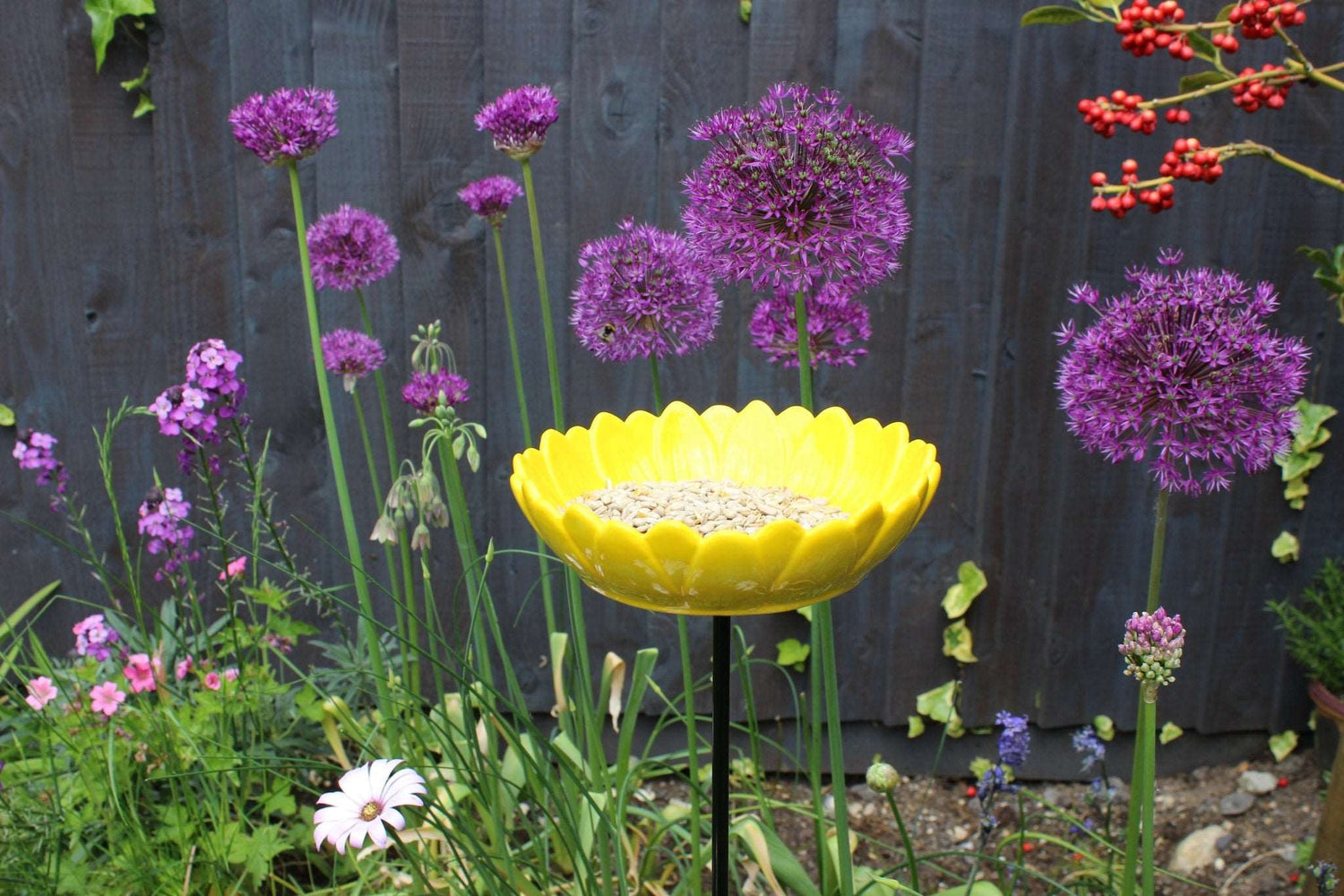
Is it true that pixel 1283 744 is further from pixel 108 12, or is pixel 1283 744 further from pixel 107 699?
pixel 108 12

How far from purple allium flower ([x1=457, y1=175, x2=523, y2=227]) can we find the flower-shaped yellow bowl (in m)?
0.61

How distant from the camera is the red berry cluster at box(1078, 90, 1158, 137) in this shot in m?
1.69

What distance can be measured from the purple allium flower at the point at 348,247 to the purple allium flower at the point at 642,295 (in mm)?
531

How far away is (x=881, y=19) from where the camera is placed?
2.52 m

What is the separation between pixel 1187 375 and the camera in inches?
52.6

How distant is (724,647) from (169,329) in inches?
79.4

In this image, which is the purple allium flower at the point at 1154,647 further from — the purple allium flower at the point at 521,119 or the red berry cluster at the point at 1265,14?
the purple allium flower at the point at 521,119

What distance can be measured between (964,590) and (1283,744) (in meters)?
1.00

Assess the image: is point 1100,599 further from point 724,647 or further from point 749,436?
point 724,647

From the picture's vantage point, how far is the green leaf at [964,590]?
109 inches

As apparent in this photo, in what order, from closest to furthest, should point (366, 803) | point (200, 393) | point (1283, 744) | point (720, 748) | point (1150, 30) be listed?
point (366, 803)
point (720, 748)
point (1150, 30)
point (200, 393)
point (1283, 744)

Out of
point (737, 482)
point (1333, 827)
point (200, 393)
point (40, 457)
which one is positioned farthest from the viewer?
point (1333, 827)

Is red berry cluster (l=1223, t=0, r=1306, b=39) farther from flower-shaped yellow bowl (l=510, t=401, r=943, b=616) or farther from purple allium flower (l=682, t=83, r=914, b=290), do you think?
flower-shaped yellow bowl (l=510, t=401, r=943, b=616)

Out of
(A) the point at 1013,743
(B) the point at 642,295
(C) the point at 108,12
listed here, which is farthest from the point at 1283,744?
(C) the point at 108,12
